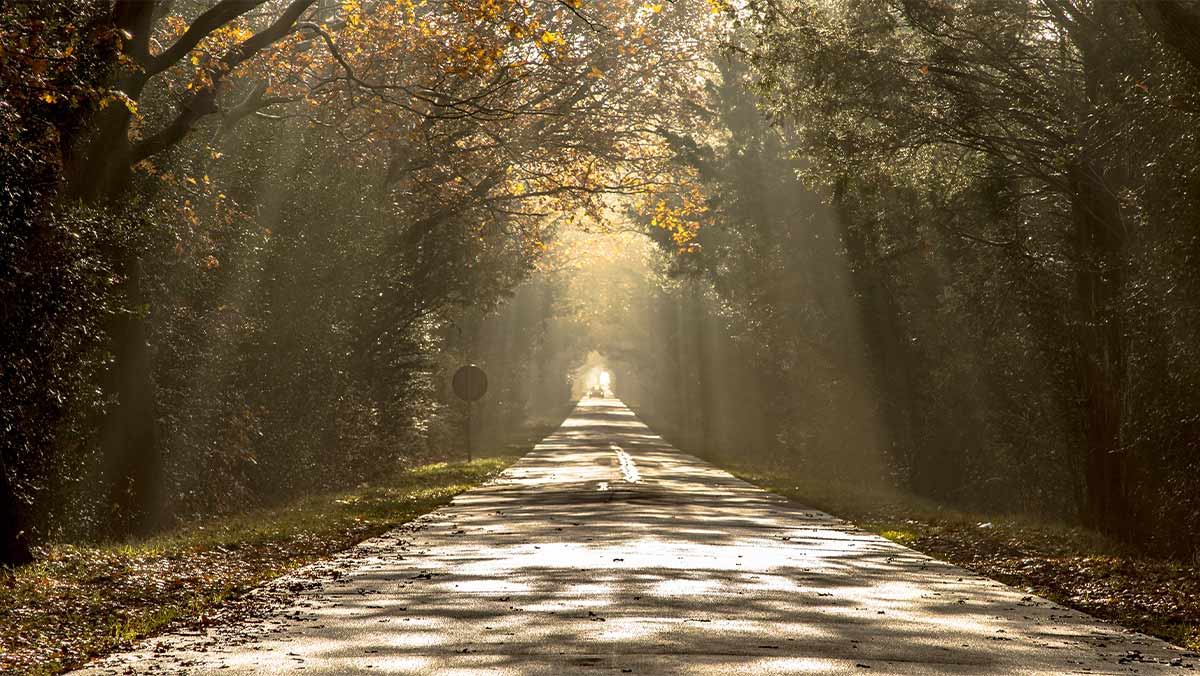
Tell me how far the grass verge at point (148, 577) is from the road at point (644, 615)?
19.4 inches

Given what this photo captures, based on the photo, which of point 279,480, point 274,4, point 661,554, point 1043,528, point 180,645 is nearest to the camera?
point 180,645

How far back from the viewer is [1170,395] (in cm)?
1636

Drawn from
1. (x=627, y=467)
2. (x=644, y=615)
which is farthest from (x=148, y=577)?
(x=627, y=467)

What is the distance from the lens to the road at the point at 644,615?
8.37 m

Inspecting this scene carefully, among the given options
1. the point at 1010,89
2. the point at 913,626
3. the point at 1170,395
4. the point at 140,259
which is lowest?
the point at 913,626

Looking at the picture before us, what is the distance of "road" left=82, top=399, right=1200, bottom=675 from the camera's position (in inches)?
329

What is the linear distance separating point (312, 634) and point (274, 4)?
77.0 ft

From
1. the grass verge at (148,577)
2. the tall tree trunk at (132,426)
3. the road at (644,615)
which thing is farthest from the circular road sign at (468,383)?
the road at (644,615)

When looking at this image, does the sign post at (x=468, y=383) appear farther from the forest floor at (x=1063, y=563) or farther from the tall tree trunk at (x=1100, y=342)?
the tall tree trunk at (x=1100, y=342)

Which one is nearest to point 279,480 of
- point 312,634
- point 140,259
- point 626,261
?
point 140,259

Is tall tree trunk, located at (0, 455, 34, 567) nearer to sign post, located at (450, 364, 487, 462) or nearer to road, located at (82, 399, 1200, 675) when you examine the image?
road, located at (82, 399, 1200, 675)

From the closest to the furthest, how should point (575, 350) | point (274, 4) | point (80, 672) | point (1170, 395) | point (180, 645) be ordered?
1. point (80, 672)
2. point (180, 645)
3. point (1170, 395)
4. point (274, 4)
5. point (575, 350)

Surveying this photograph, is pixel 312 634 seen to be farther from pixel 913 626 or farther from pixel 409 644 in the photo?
A: pixel 913 626

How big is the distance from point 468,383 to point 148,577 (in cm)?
2648
